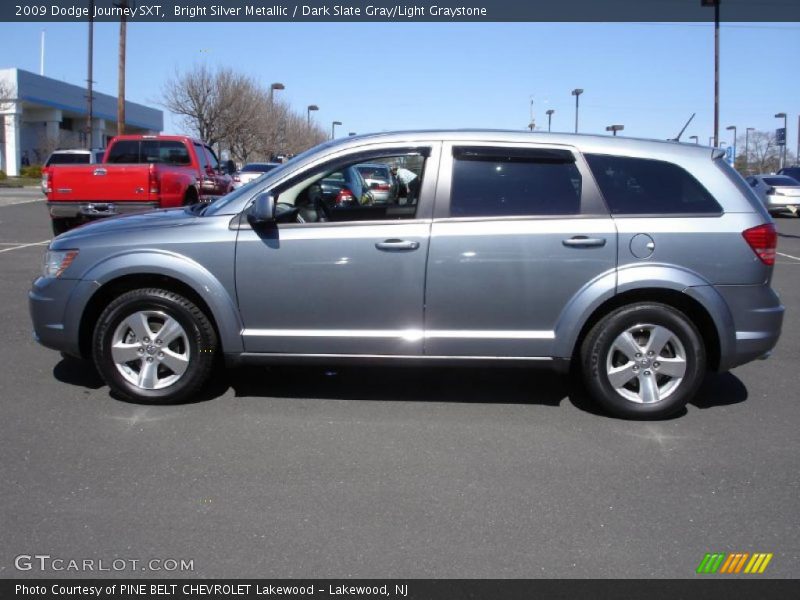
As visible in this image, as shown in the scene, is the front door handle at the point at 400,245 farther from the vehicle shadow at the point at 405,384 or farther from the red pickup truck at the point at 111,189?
the red pickup truck at the point at 111,189

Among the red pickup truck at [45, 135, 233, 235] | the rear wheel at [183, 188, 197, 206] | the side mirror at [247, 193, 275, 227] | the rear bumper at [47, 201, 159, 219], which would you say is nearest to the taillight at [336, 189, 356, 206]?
the side mirror at [247, 193, 275, 227]

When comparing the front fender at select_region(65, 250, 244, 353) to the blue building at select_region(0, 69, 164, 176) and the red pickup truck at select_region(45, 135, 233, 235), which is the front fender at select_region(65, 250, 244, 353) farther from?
the blue building at select_region(0, 69, 164, 176)

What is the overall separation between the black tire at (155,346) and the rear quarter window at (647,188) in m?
2.86

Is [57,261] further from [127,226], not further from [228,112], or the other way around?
[228,112]

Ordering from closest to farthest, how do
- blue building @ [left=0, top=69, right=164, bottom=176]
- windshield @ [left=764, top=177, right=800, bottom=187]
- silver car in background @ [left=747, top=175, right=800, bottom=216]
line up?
silver car in background @ [left=747, top=175, right=800, bottom=216], windshield @ [left=764, top=177, right=800, bottom=187], blue building @ [left=0, top=69, right=164, bottom=176]

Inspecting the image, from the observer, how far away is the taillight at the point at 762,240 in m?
5.36

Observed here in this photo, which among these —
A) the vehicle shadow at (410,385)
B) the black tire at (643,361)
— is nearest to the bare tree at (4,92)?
the vehicle shadow at (410,385)

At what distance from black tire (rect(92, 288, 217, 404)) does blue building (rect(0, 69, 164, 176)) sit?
47.4m

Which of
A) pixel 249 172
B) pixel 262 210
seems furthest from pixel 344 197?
pixel 249 172

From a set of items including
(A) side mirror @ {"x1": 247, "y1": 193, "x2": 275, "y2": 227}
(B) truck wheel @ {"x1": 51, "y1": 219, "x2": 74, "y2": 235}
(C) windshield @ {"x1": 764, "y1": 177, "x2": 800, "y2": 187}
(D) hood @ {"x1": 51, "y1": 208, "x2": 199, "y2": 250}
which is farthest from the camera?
(C) windshield @ {"x1": 764, "y1": 177, "x2": 800, "y2": 187}

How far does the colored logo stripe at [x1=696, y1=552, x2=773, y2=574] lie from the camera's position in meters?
3.53

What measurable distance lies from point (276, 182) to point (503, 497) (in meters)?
2.66

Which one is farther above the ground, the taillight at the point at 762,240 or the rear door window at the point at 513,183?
the rear door window at the point at 513,183

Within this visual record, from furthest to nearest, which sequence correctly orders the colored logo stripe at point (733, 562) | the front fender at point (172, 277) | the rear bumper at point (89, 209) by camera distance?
1. the rear bumper at point (89, 209)
2. the front fender at point (172, 277)
3. the colored logo stripe at point (733, 562)
